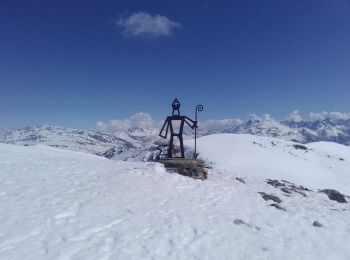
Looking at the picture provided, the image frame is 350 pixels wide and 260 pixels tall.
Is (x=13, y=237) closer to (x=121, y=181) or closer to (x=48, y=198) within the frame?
(x=48, y=198)

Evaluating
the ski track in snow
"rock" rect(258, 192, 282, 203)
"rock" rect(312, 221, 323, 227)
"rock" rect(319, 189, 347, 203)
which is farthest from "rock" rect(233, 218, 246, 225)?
"rock" rect(319, 189, 347, 203)

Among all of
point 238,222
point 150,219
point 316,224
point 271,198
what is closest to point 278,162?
point 271,198

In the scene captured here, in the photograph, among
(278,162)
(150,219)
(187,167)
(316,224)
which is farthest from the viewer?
(278,162)

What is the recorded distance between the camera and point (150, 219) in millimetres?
13594

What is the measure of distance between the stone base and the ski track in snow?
4.08ft

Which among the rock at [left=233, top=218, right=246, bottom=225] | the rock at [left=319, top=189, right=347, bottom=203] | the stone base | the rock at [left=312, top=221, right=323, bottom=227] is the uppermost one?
the stone base

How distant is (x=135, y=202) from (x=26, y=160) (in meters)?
12.5

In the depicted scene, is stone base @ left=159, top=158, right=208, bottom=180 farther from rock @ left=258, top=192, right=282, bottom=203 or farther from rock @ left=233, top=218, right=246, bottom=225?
rock @ left=233, top=218, right=246, bottom=225

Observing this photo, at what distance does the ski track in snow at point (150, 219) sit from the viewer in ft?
35.4

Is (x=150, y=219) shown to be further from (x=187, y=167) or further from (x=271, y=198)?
(x=187, y=167)

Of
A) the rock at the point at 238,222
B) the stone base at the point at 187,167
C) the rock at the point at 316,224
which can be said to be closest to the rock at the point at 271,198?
the stone base at the point at 187,167

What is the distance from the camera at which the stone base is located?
2258cm

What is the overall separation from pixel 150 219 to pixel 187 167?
30.7ft

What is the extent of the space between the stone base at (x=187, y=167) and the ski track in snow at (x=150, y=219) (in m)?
1.24
